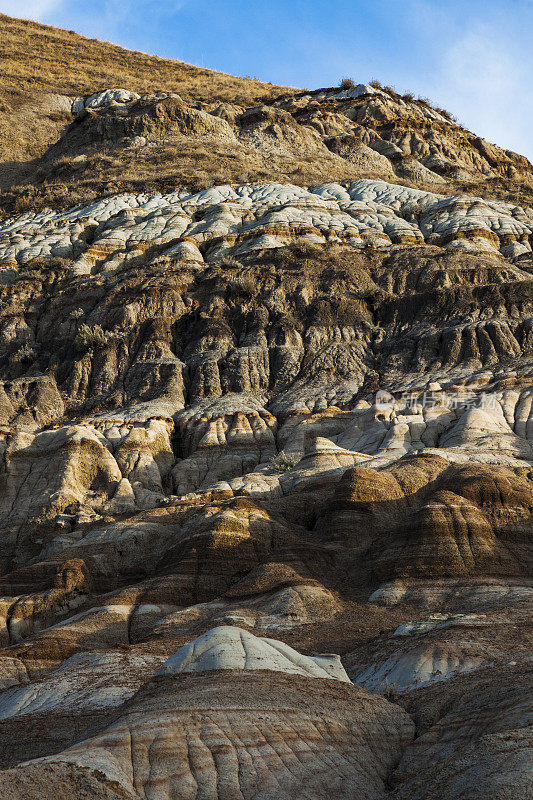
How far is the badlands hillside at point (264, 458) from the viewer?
9.20 meters

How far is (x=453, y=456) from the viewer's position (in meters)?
27.6

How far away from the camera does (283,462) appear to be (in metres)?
32.9

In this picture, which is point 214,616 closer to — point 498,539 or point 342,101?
point 498,539

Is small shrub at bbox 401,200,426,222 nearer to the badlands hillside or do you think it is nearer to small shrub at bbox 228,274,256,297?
the badlands hillside

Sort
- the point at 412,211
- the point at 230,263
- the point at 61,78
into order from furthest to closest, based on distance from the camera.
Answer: the point at 61,78, the point at 412,211, the point at 230,263

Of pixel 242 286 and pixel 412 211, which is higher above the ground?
pixel 412 211

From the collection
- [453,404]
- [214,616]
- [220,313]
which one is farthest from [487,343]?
[214,616]

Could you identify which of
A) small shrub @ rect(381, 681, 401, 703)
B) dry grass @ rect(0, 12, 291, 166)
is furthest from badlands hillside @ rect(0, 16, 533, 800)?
dry grass @ rect(0, 12, 291, 166)

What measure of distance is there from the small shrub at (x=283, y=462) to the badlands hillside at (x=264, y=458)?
1.27 ft

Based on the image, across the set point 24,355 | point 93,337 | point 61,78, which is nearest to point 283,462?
point 93,337

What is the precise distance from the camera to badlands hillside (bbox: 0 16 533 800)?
9.20 m

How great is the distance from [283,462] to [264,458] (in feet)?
10.3

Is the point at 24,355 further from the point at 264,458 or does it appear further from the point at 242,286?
the point at 264,458

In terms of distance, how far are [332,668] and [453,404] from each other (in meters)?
23.6
